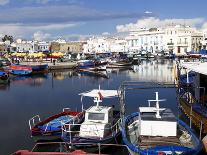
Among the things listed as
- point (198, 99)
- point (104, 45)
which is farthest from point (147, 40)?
point (198, 99)

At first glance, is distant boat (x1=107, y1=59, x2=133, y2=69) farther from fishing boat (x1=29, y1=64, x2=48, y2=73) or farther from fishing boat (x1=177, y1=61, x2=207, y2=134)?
fishing boat (x1=177, y1=61, x2=207, y2=134)

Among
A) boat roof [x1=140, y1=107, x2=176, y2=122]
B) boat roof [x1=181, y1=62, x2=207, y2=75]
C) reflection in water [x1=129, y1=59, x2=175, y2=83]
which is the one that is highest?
boat roof [x1=181, y1=62, x2=207, y2=75]

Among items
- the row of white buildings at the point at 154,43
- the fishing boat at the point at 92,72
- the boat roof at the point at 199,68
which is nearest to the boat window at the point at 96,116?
the boat roof at the point at 199,68

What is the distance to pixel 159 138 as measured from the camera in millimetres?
18578

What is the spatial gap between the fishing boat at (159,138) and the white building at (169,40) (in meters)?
125

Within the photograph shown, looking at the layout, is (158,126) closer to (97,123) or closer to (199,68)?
(97,123)

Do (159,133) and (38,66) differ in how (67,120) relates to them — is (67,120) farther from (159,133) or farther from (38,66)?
(38,66)

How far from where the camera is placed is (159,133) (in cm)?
1892

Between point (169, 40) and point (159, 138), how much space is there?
150316 mm

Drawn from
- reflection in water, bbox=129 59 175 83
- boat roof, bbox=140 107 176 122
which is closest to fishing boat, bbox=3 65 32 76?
reflection in water, bbox=129 59 175 83

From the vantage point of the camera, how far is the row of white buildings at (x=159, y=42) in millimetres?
157250

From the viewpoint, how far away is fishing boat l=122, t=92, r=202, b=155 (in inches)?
695

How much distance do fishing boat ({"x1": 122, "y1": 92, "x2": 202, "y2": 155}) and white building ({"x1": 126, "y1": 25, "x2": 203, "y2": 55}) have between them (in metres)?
125

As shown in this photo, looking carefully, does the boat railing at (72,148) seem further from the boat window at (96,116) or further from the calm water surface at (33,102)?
the boat window at (96,116)
